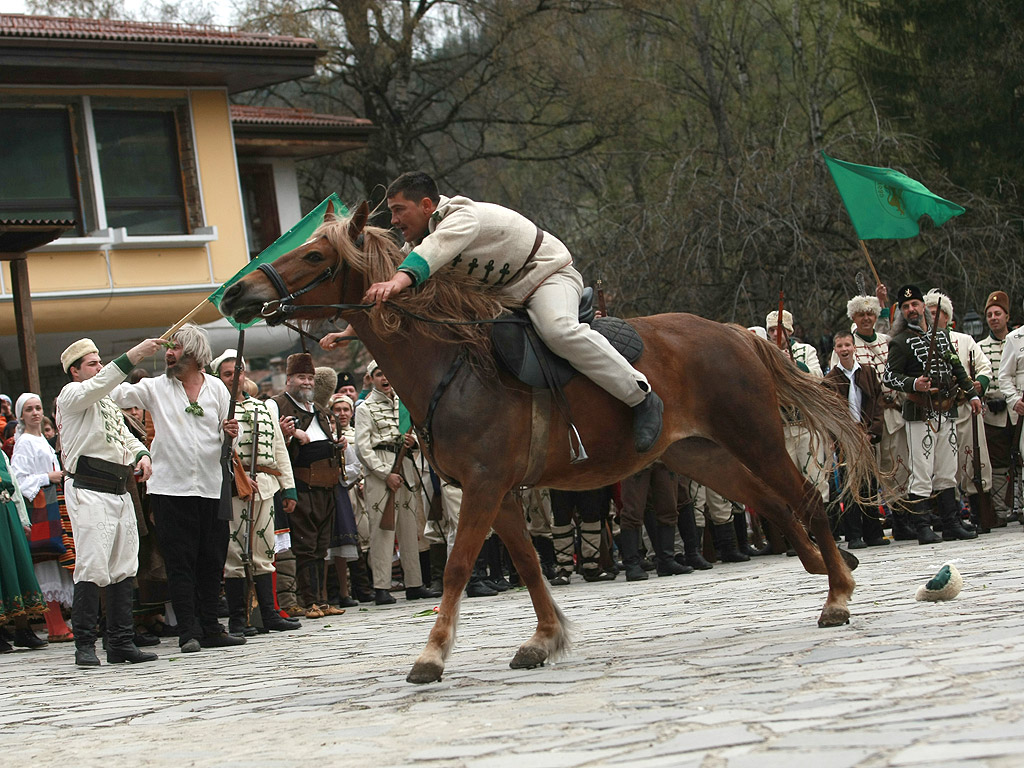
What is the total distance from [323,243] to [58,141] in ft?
57.4

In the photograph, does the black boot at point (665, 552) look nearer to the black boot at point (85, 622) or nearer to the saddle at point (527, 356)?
the black boot at point (85, 622)

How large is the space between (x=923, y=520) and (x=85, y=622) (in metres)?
8.41

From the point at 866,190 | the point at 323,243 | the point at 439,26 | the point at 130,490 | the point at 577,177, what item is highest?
the point at 439,26

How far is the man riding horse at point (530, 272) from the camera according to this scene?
7156mm

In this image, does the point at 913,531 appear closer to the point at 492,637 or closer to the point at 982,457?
the point at 982,457

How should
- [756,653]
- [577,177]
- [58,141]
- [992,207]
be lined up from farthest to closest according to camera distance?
[577,177] → [58,141] → [992,207] → [756,653]

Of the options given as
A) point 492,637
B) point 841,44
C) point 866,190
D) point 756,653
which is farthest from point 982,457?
point 841,44

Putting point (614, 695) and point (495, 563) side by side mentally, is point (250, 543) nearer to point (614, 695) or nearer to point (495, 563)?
point (495, 563)

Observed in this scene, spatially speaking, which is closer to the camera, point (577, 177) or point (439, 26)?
point (439, 26)

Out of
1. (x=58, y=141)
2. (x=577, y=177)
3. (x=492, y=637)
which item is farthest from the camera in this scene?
(x=577, y=177)

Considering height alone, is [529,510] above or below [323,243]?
below

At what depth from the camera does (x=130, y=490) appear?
1014 cm

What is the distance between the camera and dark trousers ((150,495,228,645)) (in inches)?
386

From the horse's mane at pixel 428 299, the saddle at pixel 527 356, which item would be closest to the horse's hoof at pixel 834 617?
the saddle at pixel 527 356
